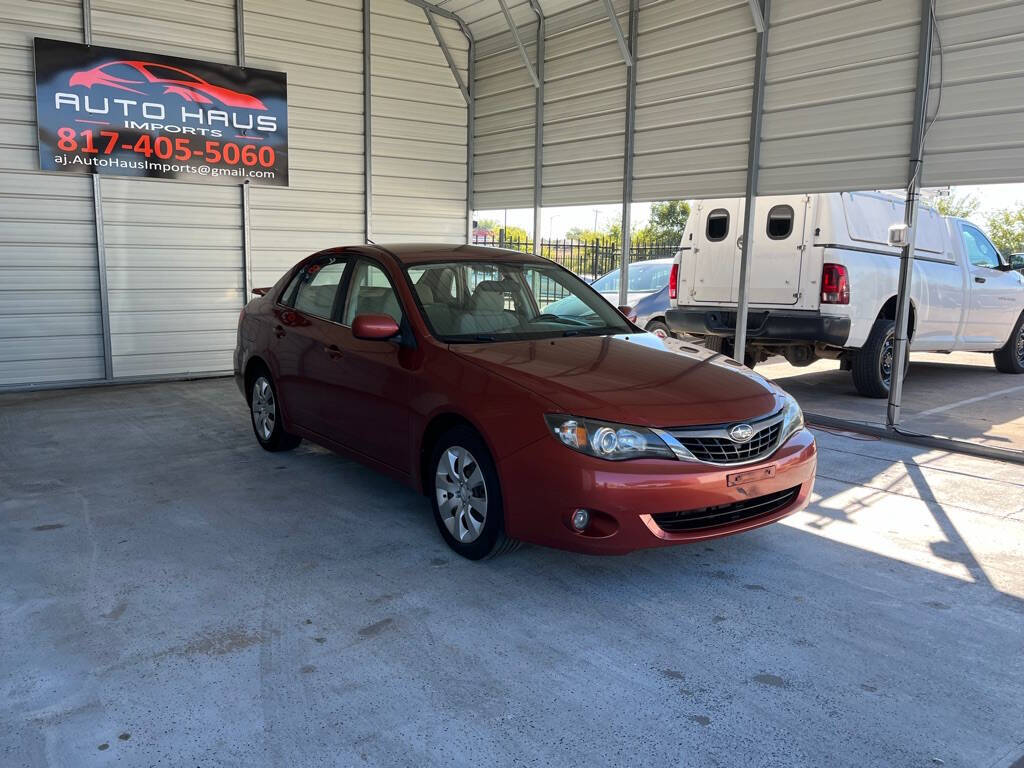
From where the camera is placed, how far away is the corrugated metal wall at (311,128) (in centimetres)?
984

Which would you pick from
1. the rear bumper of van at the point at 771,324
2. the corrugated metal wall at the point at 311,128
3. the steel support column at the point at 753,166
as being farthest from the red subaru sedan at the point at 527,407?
the corrugated metal wall at the point at 311,128

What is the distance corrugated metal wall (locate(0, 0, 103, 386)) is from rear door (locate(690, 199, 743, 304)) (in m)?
6.77

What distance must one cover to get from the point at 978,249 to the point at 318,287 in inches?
319

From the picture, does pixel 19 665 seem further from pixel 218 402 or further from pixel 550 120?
pixel 550 120

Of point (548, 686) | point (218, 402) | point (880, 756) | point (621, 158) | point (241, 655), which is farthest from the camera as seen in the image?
point (621, 158)

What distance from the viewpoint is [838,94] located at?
6719mm

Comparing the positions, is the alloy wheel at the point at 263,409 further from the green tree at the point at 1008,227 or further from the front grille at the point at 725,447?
the green tree at the point at 1008,227

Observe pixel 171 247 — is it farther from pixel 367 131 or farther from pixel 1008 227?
pixel 1008 227

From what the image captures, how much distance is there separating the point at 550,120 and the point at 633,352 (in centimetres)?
656

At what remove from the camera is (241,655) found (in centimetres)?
299

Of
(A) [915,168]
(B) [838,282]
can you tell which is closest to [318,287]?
(A) [915,168]

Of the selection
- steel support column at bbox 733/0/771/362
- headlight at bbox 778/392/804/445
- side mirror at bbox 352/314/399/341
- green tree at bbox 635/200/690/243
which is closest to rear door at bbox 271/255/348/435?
side mirror at bbox 352/314/399/341

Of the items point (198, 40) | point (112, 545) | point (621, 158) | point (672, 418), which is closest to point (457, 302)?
point (672, 418)

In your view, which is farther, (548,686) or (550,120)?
(550,120)
